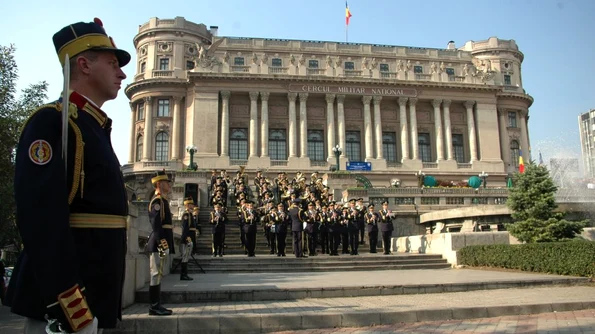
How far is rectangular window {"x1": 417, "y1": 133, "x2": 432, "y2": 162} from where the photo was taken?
2148 inches

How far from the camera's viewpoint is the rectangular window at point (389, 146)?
5394cm

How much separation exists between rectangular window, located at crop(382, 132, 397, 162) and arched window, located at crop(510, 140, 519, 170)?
47.2 feet

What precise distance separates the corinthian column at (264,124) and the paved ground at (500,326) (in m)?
42.7

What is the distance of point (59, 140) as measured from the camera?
112 inches

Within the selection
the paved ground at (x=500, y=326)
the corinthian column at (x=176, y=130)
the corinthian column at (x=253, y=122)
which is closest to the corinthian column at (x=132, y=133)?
the corinthian column at (x=176, y=130)

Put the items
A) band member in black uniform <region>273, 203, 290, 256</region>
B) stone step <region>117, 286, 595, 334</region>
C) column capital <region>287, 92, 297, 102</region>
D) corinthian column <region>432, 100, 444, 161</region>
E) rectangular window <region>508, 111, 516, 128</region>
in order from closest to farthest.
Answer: stone step <region>117, 286, 595, 334</region> < band member in black uniform <region>273, 203, 290, 256</region> < column capital <region>287, 92, 297, 102</region> < corinthian column <region>432, 100, 444, 161</region> < rectangular window <region>508, 111, 516, 128</region>

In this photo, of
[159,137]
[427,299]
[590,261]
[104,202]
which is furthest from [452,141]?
[104,202]

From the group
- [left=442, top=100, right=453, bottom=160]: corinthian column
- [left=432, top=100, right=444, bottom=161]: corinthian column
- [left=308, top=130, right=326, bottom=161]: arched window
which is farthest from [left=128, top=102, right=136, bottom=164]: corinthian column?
[left=442, top=100, right=453, bottom=160]: corinthian column

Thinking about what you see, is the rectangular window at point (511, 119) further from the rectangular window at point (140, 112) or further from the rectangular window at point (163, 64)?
the rectangular window at point (140, 112)

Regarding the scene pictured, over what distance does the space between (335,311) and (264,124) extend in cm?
4387

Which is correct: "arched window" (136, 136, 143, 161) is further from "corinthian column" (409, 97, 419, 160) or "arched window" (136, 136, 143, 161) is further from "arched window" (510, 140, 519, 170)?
"arched window" (510, 140, 519, 170)

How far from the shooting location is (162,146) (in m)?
53.0

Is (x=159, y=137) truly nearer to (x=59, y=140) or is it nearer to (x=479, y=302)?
(x=479, y=302)

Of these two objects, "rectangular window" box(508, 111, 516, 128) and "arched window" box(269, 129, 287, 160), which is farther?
"rectangular window" box(508, 111, 516, 128)
